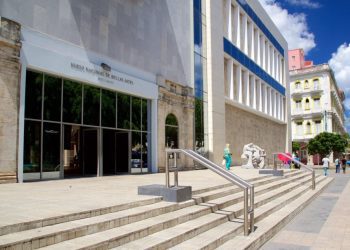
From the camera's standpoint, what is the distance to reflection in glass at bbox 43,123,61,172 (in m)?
12.5

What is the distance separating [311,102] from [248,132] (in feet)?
128

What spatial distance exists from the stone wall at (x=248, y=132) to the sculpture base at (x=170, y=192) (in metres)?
20.0

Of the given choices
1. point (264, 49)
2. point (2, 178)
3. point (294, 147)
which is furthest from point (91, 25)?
point (294, 147)

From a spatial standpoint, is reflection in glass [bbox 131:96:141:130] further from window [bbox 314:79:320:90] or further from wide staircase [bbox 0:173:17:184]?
window [bbox 314:79:320:90]

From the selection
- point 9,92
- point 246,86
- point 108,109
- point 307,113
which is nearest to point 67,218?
point 9,92

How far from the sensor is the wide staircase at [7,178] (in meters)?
10.7

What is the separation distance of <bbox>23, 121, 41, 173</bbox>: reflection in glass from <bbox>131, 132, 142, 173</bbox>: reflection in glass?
564 centimetres

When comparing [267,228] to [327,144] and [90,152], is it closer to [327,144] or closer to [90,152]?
[90,152]

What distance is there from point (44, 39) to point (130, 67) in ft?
16.1

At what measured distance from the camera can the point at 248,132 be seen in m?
32.0

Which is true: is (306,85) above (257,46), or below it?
above

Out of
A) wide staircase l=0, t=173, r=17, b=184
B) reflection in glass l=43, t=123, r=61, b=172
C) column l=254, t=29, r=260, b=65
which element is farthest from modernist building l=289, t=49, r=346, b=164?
wide staircase l=0, t=173, r=17, b=184

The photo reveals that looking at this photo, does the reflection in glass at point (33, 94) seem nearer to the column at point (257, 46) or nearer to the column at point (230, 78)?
the column at point (230, 78)

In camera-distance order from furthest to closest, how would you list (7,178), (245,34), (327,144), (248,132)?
1. (327,144)
2. (245,34)
3. (248,132)
4. (7,178)
